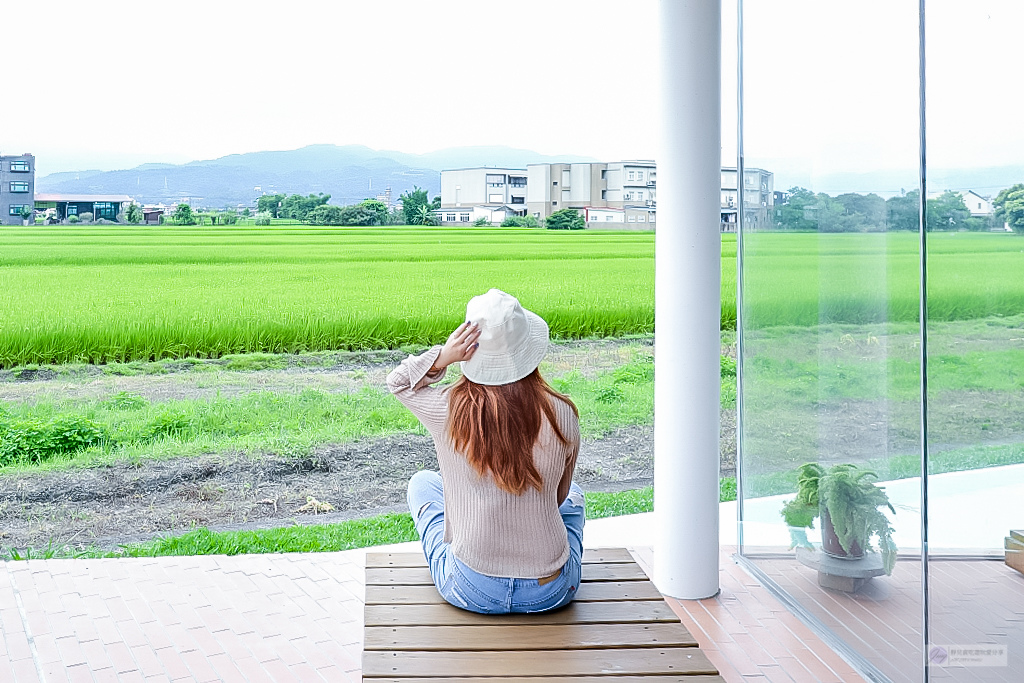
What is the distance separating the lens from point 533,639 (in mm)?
2135

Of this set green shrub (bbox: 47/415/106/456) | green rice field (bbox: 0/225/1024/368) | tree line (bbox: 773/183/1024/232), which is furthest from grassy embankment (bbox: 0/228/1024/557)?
tree line (bbox: 773/183/1024/232)

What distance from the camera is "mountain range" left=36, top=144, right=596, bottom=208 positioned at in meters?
6.86

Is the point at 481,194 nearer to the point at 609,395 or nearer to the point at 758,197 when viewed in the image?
the point at 609,395

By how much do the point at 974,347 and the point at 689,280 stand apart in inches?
43.4

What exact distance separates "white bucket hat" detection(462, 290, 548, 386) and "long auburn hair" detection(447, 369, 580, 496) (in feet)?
0.08

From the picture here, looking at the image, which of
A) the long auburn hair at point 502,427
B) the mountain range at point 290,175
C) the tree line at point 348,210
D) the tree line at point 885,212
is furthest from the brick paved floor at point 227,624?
the tree line at point 348,210

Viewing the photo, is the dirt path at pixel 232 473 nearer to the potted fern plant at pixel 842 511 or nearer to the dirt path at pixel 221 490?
the dirt path at pixel 221 490

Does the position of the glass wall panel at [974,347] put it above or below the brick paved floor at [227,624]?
above

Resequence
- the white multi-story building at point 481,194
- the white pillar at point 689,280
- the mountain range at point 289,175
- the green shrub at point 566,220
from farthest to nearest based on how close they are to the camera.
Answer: the green shrub at point 566,220 < the white multi-story building at point 481,194 < the mountain range at point 289,175 < the white pillar at point 689,280

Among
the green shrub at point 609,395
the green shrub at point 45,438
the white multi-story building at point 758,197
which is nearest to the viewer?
the white multi-story building at point 758,197

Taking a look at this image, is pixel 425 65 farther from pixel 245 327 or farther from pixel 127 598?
A: pixel 127 598

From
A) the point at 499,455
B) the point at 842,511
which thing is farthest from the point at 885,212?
the point at 499,455

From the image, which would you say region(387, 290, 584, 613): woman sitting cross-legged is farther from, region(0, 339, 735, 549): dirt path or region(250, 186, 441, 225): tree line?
region(250, 186, 441, 225): tree line

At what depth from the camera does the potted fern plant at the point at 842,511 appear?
2.92 metres
